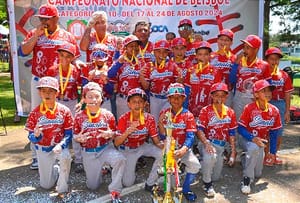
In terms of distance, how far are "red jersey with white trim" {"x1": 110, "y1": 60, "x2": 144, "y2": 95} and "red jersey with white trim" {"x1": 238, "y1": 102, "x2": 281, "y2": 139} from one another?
56.2 inches

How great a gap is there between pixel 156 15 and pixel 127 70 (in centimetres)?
256

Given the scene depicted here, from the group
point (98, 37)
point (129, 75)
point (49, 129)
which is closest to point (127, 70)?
point (129, 75)

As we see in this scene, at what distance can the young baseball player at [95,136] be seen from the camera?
4.27 m

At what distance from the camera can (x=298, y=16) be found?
1579 cm

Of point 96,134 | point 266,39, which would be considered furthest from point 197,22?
point 266,39

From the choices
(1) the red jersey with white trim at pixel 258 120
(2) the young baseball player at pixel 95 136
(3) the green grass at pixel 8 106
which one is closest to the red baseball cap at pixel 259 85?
(1) the red jersey with white trim at pixel 258 120

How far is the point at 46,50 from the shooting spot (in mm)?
5035

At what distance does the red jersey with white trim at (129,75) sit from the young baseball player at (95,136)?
2.32 feet

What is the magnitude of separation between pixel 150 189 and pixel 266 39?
8.91m

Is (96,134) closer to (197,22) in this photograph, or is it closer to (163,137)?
(163,137)

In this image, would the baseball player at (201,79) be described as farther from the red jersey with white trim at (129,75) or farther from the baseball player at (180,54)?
the red jersey with white trim at (129,75)

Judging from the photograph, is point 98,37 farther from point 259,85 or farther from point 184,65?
point 259,85

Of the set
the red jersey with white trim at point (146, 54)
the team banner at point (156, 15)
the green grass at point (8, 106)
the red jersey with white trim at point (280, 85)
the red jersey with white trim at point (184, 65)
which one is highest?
the team banner at point (156, 15)

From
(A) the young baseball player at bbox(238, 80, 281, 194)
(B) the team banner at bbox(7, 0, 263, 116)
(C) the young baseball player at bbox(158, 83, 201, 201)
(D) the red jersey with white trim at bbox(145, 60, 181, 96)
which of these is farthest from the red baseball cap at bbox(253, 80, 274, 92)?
(B) the team banner at bbox(7, 0, 263, 116)
